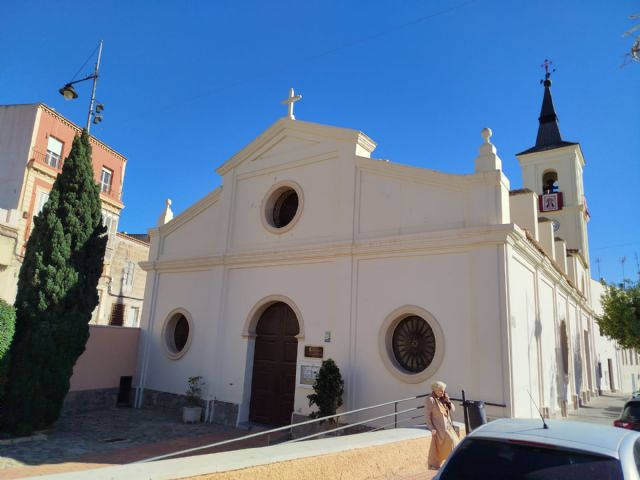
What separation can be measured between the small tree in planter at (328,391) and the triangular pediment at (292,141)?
5532mm

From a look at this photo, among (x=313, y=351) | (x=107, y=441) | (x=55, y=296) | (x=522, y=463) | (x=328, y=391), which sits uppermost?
(x=55, y=296)

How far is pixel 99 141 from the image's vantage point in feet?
94.4

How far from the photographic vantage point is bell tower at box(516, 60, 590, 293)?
2670cm

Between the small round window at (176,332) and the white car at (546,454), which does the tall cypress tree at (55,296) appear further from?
the white car at (546,454)

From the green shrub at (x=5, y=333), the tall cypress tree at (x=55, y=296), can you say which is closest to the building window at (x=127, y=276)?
the tall cypress tree at (x=55, y=296)

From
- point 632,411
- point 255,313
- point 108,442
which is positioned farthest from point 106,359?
point 632,411

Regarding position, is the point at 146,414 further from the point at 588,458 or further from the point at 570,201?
the point at 570,201

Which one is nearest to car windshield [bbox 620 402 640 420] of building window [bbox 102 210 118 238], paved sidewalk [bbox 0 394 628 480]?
paved sidewalk [bbox 0 394 628 480]

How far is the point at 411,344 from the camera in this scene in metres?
10.4

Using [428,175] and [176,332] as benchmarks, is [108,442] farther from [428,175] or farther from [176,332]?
[428,175]

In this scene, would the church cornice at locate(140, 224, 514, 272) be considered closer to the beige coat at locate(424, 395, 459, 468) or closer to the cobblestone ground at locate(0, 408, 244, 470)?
the beige coat at locate(424, 395, 459, 468)

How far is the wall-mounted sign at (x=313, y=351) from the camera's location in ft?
37.7

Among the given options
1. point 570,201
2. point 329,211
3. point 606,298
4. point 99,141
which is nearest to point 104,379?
point 329,211

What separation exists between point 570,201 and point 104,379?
25.3m
